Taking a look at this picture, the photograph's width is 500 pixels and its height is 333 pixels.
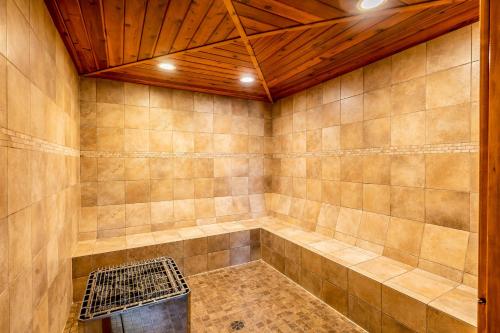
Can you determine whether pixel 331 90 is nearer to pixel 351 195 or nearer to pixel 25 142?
pixel 351 195

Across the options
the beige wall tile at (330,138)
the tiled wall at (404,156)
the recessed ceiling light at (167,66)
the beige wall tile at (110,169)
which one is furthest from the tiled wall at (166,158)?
the beige wall tile at (330,138)

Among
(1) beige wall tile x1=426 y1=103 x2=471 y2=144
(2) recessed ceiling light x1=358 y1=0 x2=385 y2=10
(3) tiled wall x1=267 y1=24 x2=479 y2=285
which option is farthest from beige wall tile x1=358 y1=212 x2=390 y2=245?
(2) recessed ceiling light x1=358 y1=0 x2=385 y2=10

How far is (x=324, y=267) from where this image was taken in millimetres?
2854

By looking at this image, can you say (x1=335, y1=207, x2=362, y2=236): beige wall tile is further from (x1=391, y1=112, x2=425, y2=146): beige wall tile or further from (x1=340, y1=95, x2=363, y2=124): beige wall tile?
(x1=340, y1=95, x2=363, y2=124): beige wall tile

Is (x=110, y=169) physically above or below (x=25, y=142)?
below

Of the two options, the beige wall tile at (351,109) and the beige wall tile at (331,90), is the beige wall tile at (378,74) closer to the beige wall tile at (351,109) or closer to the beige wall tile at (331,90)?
the beige wall tile at (351,109)

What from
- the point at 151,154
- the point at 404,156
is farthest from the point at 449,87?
the point at 151,154

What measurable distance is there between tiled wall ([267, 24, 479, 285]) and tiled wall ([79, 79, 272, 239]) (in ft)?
3.85

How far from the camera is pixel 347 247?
3.11 meters

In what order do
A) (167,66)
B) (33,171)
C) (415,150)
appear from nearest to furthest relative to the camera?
(33,171) < (415,150) < (167,66)

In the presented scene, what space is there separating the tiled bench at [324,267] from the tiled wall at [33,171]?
74 centimetres

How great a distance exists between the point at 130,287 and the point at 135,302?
0.25 meters

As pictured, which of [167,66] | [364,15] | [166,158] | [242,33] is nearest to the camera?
[364,15]

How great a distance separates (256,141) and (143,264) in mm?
3053
